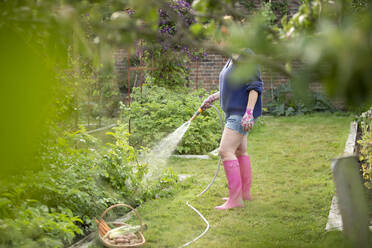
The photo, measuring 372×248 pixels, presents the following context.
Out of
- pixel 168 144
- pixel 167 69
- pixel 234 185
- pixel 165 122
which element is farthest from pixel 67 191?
pixel 167 69

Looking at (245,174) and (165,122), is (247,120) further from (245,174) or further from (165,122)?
(165,122)

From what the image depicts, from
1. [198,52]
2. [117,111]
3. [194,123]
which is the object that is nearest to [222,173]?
[194,123]

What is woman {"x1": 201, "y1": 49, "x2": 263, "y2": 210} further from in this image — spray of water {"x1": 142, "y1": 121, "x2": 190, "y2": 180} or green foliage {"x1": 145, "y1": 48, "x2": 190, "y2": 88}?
green foliage {"x1": 145, "y1": 48, "x2": 190, "y2": 88}

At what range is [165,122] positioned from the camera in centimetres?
673

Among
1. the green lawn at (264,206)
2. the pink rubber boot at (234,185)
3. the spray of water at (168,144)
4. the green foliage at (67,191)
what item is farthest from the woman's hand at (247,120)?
the spray of water at (168,144)

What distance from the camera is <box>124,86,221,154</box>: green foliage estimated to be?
6738 mm

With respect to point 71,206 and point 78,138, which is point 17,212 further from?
point 78,138

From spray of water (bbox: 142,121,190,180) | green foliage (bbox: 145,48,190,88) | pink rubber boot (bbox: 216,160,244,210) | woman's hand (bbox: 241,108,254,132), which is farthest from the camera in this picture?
green foliage (bbox: 145,48,190,88)

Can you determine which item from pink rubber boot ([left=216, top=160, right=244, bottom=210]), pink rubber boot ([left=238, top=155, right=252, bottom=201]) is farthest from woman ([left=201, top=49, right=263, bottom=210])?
pink rubber boot ([left=238, top=155, right=252, bottom=201])

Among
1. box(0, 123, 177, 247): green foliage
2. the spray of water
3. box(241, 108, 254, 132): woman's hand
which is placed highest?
box(241, 108, 254, 132): woman's hand

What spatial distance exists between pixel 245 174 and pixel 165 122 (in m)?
2.63

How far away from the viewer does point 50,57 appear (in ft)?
2.72

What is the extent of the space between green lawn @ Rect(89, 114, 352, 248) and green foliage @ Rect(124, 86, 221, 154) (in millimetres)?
515

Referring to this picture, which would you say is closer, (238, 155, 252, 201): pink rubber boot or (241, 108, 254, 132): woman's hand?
(241, 108, 254, 132): woman's hand
